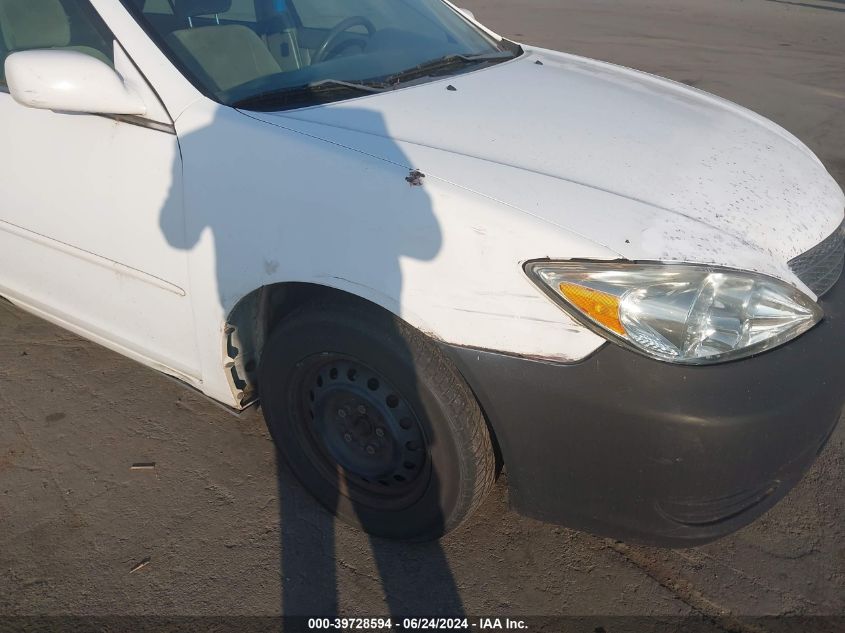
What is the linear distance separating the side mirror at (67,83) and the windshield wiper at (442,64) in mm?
859

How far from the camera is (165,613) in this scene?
7.14 ft

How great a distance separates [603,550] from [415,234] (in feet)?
4.15

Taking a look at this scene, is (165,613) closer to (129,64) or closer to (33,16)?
(129,64)

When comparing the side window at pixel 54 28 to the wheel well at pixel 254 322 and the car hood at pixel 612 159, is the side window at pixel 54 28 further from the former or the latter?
the wheel well at pixel 254 322

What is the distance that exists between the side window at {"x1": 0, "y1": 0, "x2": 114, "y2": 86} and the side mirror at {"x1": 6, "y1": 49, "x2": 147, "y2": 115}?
0.24 meters

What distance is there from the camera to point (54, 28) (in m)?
2.68

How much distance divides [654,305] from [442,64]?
148 centimetres

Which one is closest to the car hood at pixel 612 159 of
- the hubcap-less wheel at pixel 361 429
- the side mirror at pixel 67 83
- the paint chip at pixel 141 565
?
the side mirror at pixel 67 83

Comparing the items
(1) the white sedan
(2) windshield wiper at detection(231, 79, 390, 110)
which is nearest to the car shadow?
→ (1) the white sedan

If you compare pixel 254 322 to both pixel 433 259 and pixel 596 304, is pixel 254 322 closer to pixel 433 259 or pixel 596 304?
pixel 433 259

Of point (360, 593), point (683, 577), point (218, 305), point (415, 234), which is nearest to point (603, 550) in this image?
point (683, 577)

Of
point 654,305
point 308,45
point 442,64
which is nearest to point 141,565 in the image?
point 654,305

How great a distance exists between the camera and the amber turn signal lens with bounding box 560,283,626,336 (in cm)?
176

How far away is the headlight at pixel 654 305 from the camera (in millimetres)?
1764
